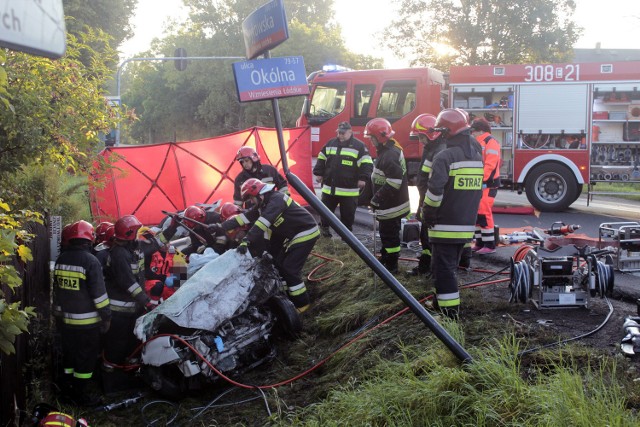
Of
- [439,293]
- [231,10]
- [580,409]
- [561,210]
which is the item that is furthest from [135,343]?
[231,10]

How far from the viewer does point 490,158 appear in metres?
8.98

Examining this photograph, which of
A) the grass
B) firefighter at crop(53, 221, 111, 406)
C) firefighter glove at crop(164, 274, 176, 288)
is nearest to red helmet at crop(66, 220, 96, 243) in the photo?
firefighter at crop(53, 221, 111, 406)

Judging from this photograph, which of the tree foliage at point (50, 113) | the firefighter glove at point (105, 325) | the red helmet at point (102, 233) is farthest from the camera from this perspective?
the red helmet at point (102, 233)

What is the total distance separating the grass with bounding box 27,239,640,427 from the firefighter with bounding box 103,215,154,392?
1.73ft

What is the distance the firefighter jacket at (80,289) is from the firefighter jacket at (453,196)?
3.04 m

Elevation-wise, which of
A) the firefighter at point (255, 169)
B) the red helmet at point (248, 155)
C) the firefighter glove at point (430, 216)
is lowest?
the firefighter glove at point (430, 216)

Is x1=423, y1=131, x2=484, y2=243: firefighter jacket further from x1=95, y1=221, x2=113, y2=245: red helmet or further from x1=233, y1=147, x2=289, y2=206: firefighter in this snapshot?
x1=233, y1=147, x2=289, y2=206: firefighter

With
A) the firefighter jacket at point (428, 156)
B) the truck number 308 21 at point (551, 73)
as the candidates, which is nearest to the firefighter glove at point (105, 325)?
the firefighter jacket at point (428, 156)

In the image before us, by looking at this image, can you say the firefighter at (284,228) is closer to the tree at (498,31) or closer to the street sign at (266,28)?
the street sign at (266,28)

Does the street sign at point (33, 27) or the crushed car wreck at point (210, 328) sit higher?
the street sign at point (33, 27)

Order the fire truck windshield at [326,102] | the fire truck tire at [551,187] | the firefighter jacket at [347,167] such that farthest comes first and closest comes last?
the fire truck windshield at [326,102], the fire truck tire at [551,187], the firefighter jacket at [347,167]

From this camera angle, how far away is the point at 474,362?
14.4 feet

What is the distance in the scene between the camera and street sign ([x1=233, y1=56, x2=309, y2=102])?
14.0ft

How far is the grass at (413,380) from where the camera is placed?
3.86m
